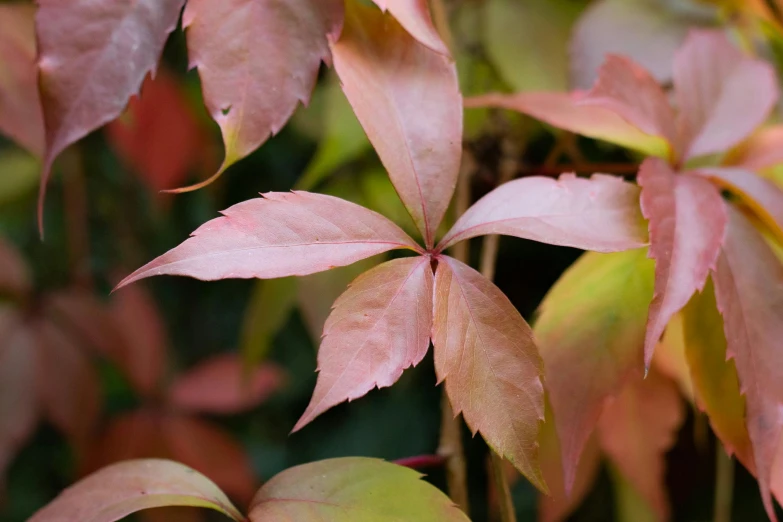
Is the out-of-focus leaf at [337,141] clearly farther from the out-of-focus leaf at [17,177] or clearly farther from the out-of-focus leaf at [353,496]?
the out-of-focus leaf at [17,177]

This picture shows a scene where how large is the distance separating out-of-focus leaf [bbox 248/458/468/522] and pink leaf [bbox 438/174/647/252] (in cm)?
10

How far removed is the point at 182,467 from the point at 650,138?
32 centimetres

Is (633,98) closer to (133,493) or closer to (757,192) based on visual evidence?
(757,192)

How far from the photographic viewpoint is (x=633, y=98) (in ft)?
1.16

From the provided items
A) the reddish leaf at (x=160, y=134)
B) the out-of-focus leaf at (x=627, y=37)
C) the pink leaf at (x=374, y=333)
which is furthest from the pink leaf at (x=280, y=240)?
the reddish leaf at (x=160, y=134)

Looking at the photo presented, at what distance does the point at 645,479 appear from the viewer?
16.1 inches

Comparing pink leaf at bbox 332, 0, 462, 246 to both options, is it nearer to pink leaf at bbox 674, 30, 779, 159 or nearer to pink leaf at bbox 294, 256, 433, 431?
pink leaf at bbox 294, 256, 433, 431

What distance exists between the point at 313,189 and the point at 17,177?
40 cm

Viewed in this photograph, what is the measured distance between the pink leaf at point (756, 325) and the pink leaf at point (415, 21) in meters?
0.17

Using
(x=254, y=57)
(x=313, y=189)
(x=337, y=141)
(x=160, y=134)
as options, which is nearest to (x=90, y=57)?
(x=254, y=57)

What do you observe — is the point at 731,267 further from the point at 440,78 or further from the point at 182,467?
the point at 182,467

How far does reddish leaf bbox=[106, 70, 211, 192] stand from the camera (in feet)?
2.36

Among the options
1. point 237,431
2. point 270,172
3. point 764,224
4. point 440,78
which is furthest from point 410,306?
point 237,431

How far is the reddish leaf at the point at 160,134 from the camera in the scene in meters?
0.72
